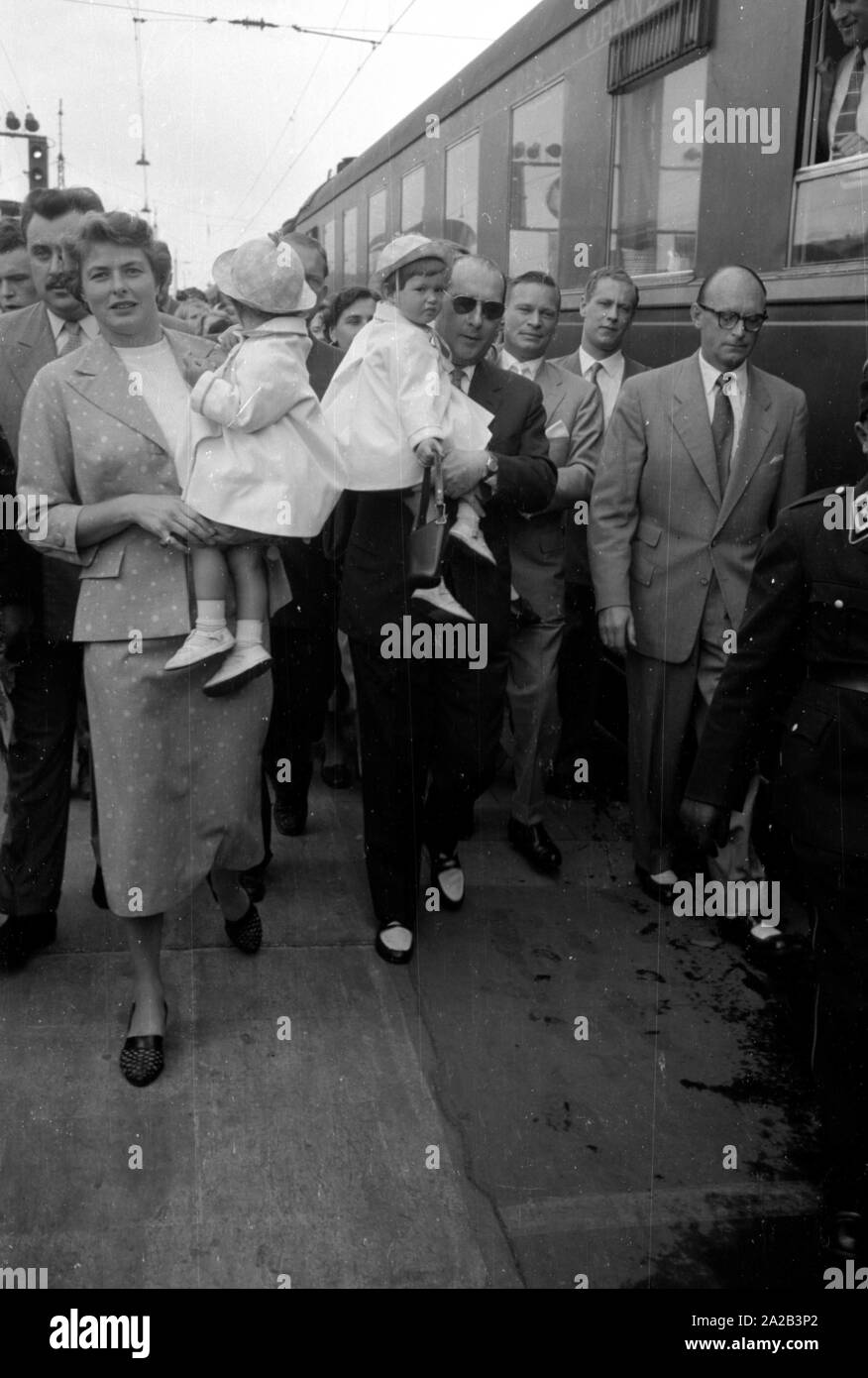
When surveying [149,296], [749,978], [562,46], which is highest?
[562,46]

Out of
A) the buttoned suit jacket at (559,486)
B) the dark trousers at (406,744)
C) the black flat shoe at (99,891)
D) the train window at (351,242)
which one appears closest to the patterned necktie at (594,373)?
the buttoned suit jacket at (559,486)

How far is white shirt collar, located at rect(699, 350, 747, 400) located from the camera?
436cm

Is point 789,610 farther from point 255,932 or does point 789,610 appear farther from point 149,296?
point 255,932

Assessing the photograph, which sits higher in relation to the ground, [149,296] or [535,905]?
[149,296]

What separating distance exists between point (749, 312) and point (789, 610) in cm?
164

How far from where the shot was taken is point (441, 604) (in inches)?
153

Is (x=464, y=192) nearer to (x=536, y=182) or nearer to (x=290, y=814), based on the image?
(x=536, y=182)

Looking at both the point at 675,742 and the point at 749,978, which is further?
the point at 675,742

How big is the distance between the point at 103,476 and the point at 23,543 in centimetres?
59

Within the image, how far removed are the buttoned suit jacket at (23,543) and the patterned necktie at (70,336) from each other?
3 centimetres

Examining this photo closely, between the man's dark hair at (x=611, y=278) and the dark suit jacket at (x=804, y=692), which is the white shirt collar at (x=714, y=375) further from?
the dark suit jacket at (x=804, y=692)
